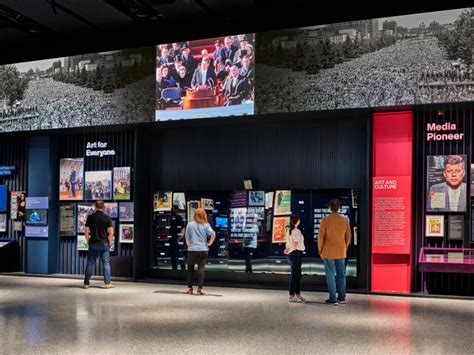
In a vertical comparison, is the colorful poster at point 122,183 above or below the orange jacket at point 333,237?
above

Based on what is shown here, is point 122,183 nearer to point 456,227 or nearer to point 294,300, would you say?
point 294,300

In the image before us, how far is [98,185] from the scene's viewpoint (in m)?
14.8

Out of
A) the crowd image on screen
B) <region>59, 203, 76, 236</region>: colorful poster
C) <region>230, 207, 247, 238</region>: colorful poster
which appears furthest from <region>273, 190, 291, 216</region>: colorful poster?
<region>59, 203, 76, 236</region>: colorful poster

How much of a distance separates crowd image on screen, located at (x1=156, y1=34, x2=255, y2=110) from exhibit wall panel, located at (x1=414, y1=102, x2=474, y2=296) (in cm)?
317

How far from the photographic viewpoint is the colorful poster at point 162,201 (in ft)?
45.8

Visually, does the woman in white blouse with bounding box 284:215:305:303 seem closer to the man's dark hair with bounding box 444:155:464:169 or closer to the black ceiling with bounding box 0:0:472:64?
the man's dark hair with bounding box 444:155:464:169

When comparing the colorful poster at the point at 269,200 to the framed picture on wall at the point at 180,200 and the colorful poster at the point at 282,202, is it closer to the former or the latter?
the colorful poster at the point at 282,202

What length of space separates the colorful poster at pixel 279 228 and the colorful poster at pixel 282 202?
0.12m

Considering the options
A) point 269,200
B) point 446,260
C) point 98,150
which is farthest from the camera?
point 98,150

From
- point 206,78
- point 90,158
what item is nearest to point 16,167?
point 90,158

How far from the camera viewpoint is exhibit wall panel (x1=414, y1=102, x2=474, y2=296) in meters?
11.4

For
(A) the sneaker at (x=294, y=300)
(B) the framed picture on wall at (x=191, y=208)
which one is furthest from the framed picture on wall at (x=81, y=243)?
(A) the sneaker at (x=294, y=300)

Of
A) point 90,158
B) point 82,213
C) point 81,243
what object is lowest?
point 81,243

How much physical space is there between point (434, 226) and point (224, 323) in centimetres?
501
